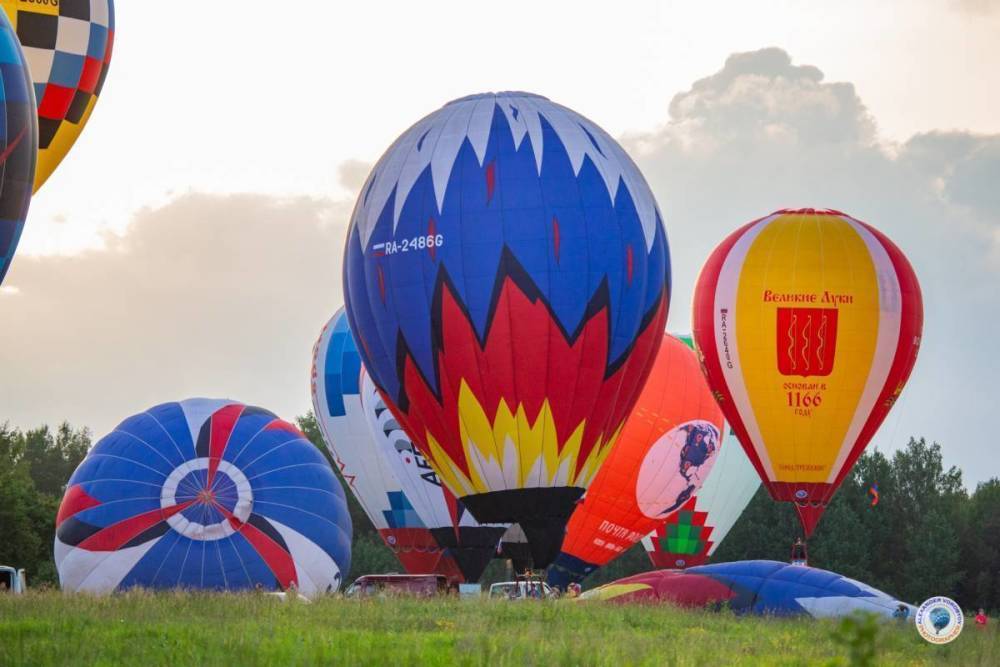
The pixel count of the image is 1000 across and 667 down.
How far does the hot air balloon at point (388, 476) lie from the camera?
36.8m

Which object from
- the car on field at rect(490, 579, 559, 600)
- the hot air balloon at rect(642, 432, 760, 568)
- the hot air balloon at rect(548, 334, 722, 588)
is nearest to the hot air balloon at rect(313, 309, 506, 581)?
the hot air balloon at rect(548, 334, 722, 588)

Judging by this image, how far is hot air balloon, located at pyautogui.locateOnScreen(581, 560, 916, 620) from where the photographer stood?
24.6 meters

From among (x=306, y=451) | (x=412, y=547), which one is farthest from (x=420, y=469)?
(x=306, y=451)

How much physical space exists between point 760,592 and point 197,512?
9.88m

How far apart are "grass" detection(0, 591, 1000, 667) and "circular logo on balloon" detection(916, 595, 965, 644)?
185 mm

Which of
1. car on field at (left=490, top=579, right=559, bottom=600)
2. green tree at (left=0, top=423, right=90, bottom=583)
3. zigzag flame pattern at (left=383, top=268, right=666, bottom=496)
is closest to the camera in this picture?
car on field at (left=490, top=579, right=559, bottom=600)

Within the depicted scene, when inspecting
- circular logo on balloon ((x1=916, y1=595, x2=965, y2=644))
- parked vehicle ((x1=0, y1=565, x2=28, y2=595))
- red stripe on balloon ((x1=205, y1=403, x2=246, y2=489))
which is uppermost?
red stripe on balloon ((x1=205, y1=403, x2=246, y2=489))

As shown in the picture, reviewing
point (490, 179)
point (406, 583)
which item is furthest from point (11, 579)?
point (490, 179)

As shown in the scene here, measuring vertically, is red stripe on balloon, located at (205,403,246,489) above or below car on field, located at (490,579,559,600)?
above

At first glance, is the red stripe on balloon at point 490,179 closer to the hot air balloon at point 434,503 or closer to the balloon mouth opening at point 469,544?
the hot air balloon at point 434,503

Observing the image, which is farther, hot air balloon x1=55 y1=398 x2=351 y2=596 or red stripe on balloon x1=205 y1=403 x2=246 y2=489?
red stripe on balloon x1=205 y1=403 x2=246 y2=489

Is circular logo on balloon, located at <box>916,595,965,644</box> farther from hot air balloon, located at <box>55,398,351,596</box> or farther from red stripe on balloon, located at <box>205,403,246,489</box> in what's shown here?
red stripe on balloon, located at <box>205,403,246,489</box>

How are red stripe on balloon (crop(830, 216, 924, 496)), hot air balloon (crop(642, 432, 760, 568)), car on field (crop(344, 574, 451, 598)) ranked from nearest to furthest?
1. car on field (crop(344, 574, 451, 598))
2. red stripe on balloon (crop(830, 216, 924, 496))
3. hot air balloon (crop(642, 432, 760, 568))

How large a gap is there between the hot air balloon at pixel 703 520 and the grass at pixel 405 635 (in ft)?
69.4
